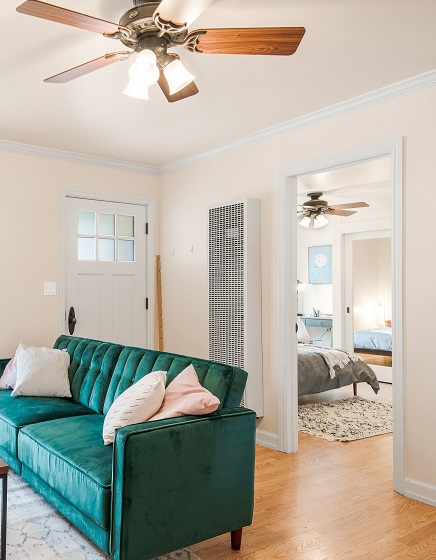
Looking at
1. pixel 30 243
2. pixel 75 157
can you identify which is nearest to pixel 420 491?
pixel 30 243

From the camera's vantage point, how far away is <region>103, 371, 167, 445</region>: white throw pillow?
2.43m

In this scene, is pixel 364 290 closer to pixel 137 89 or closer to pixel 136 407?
pixel 136 407

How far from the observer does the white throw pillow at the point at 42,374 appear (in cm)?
367

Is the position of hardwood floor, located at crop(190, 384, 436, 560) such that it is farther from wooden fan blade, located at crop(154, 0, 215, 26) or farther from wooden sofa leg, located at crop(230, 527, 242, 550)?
wooden fan blade, located at crop(154, 0, 215, 26)

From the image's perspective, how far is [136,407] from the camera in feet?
8.02

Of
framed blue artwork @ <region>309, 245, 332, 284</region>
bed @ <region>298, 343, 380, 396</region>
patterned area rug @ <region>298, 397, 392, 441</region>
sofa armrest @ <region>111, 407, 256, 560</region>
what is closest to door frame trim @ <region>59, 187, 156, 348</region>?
bed @ <region>298, 343, 380, 396</region>

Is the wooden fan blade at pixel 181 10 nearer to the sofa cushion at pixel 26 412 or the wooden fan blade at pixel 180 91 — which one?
the wooden fan blade at pixel 180 91

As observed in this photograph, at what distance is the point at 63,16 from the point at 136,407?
1.69 meters

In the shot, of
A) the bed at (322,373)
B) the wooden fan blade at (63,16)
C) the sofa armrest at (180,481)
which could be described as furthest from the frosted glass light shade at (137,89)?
the bed at (322,373)

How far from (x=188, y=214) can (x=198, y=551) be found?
3256mm

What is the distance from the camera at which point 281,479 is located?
3.42m

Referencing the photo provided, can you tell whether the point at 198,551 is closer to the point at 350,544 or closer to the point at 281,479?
the point at 350,544

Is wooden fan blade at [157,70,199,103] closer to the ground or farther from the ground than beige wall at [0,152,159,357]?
farther from the ground

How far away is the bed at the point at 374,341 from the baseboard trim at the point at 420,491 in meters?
3.89
